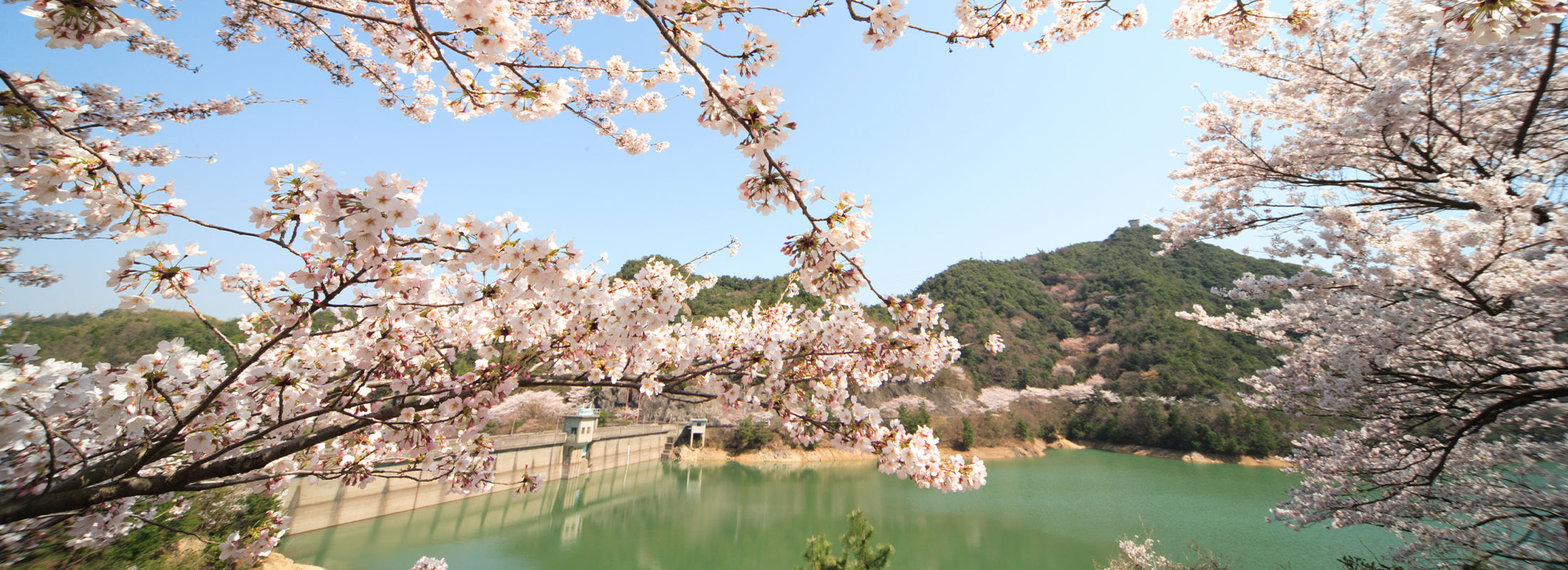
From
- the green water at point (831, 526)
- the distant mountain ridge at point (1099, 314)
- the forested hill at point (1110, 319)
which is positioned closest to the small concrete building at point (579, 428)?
the green water at point (831, 526)

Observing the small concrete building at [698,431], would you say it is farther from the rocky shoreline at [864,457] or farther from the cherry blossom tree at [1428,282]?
the cherry blossom tree at [1428,282]

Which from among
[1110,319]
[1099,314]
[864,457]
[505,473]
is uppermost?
[1099,314]

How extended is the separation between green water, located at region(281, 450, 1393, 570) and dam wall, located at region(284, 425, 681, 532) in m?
0.52

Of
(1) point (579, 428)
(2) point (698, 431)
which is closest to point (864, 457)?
(2) point (698, 431)

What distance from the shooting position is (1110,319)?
145ft

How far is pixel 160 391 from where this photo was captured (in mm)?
1464

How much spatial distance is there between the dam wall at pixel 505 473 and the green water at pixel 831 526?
0.52 metres

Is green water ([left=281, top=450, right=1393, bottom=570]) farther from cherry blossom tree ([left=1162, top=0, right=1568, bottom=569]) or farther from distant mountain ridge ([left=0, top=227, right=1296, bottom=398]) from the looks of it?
distant mountain ridge ([left=0, top=227, right=1296, bottom=398])

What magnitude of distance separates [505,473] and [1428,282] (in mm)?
25648

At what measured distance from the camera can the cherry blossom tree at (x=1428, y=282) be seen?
309cm

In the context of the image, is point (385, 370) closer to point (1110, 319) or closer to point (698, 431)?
point (698, 431)

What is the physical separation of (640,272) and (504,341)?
0.99 meters

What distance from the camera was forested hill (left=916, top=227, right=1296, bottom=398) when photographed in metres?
34.8

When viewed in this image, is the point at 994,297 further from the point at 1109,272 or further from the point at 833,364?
the point at 833,364
